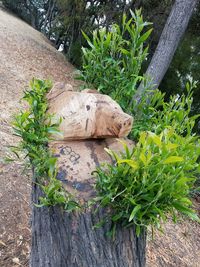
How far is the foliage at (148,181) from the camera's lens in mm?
1214

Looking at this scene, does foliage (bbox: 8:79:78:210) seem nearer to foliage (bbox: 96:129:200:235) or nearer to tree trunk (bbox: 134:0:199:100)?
foliage (bbox: 96:129:200:235)

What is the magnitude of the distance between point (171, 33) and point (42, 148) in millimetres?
4623

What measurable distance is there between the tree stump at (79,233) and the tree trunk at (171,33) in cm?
383

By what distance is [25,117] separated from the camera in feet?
4.73

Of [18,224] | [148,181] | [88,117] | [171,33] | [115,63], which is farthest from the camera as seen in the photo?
[171,33]

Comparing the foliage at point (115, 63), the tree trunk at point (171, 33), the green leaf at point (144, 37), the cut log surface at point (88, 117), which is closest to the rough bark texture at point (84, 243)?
the cut log surface at point (88, 117)

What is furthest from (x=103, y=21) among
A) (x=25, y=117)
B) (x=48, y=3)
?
(x=25, y=117)

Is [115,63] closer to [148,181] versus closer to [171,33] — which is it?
[148,181]

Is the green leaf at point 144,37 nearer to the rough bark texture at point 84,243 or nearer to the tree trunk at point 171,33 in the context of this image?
the rough bark texture at point 84,243

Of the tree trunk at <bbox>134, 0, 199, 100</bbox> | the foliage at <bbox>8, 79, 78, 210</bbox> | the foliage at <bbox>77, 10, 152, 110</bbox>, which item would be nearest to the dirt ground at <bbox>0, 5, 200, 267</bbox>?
the foliage at <bbox>8, 79, 78, 210</bbox>

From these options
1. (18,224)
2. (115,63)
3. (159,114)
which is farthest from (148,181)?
(18,224)

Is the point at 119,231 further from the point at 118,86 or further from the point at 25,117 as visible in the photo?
the point at 118,86

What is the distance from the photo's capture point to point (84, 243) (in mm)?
1432

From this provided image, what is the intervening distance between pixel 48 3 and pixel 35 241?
16.5m
